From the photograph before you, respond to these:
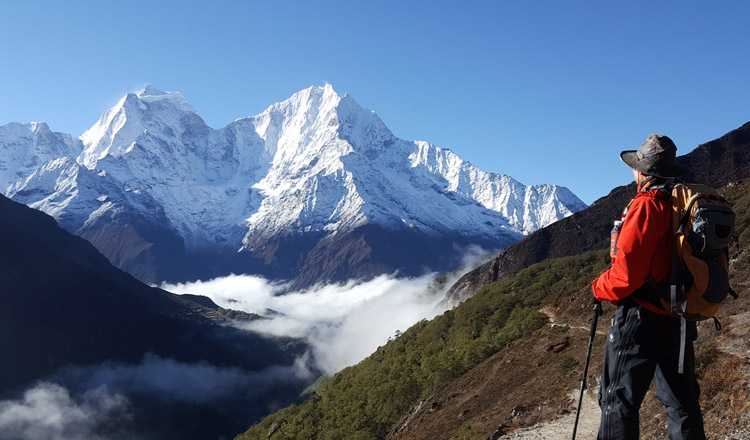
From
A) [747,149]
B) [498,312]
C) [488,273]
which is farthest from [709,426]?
[747,149]

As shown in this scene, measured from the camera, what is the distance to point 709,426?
36.0 ft

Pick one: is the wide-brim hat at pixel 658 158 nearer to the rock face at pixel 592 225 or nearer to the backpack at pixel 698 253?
the backpack at pixel 698 253

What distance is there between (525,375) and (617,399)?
56.9 ft

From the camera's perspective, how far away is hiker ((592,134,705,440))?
688 cm

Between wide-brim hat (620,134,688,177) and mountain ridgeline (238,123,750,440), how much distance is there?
20.6ft

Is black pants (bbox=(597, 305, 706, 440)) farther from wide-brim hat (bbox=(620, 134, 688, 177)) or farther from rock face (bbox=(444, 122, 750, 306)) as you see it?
rock face (bbox=(444, 122, 750, 306))

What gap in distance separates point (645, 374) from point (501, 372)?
19982 millimetres

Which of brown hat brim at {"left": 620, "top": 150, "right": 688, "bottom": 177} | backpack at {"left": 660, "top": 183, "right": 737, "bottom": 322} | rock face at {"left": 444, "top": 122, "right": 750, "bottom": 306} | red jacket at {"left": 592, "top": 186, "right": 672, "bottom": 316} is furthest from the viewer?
rock face at {"left": 444, "top": 122, "right": 750, "bottom": 306}

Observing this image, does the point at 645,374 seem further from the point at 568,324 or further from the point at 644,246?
the point at 568,324

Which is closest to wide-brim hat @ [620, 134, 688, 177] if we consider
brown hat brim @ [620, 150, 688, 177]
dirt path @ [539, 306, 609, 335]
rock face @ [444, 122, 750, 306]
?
brown hat brim @ [620, 150, 688, 177]

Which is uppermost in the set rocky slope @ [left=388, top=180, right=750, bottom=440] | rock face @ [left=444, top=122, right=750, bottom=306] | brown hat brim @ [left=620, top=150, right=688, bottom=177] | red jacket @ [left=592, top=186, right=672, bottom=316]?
rock face @ [left=444, top=122, right=750, bottom=306]

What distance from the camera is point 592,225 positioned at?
106 meters

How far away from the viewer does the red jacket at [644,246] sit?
6.82 metres

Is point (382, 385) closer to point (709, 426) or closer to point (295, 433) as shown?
point (295, 433)
